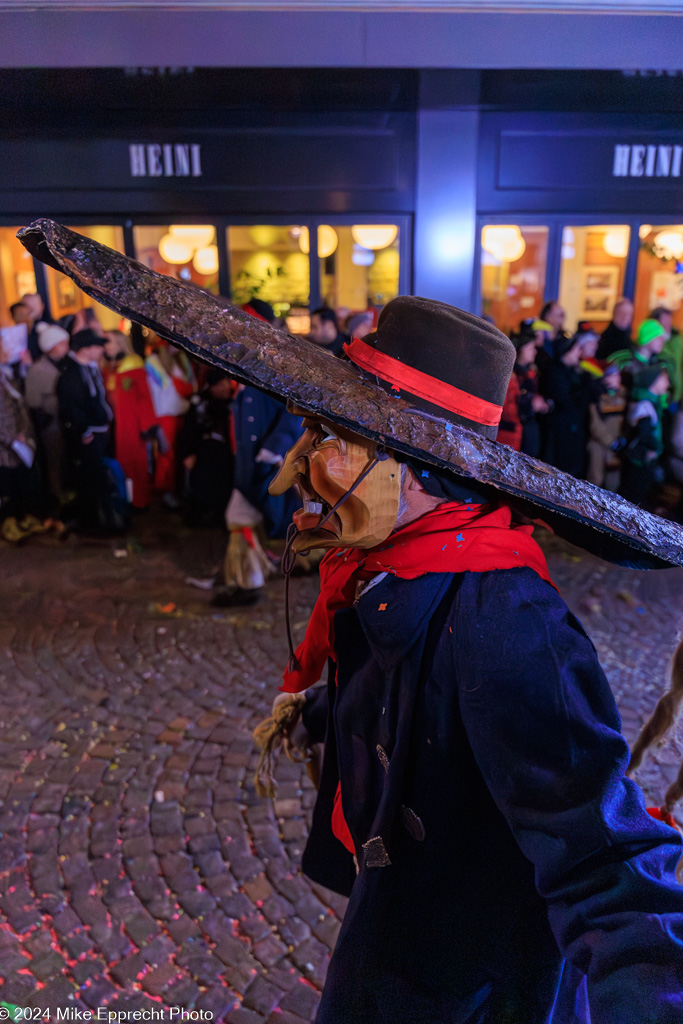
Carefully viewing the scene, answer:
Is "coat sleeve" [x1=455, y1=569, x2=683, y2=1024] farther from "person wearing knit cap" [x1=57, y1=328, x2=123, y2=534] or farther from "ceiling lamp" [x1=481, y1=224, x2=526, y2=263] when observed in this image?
"ceiling lamp" [x1=481, y1=224, x2=526, y2=263]

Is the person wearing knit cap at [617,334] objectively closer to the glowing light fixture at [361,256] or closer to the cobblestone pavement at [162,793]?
the glowing light fixture at [361,256]

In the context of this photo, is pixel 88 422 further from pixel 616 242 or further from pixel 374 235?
pixel 616 242

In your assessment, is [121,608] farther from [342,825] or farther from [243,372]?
[243,372]

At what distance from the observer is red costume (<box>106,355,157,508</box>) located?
756 centimetres

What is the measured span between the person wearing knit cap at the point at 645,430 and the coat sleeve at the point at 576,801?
22.3 feet

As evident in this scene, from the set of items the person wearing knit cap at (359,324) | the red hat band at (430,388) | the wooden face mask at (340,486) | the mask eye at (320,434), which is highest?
the red hat band at (430,388)

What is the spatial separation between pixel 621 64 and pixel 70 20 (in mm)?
4163

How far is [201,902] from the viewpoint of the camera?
9.59 feet

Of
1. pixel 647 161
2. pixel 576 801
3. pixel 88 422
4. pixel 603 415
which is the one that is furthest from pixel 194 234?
pixel 576 801

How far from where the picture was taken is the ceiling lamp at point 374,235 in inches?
349

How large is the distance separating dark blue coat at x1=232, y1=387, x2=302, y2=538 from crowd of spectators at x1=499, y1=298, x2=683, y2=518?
9.58ft

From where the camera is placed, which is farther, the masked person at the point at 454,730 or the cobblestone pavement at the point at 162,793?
the cobblestone pavement at the point at 162,793

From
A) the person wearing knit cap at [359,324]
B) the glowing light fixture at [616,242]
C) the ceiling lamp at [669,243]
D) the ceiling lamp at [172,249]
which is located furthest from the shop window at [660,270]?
the ceiling lamp at [172,249]

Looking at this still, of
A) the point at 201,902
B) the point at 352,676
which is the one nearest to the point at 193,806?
the point at 201,902
